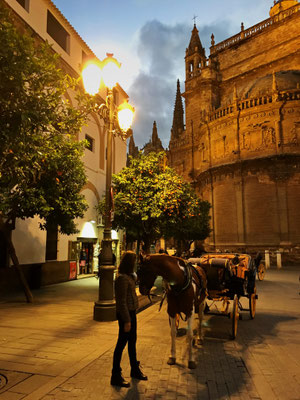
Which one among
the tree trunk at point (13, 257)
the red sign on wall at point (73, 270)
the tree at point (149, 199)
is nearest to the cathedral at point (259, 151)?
the tree at point (149, 199)

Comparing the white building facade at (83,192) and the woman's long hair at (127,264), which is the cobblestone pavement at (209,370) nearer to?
the woman's long hair at (127,264)

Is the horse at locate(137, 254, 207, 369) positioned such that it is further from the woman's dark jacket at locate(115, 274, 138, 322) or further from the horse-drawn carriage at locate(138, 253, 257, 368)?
the woman's dark jacket at locate(115, 274, 138, 322)

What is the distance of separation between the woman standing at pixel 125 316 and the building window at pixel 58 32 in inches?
721

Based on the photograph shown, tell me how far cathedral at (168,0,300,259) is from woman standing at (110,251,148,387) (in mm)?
26569

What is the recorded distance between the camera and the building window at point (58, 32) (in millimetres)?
17784

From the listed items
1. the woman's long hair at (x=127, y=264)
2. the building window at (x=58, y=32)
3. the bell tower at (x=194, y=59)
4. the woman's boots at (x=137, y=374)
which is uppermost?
the bell tower at (x=194, y=59)

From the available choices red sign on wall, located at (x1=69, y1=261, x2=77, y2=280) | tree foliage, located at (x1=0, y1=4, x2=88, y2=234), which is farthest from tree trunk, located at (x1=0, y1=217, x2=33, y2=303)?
red sign on wall, located at (x1=69, y1=261, x2=77, y2=280)

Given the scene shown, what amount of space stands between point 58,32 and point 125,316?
19.7 m

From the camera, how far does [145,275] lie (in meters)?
4.99

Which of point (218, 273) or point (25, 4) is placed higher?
point (25, 4)

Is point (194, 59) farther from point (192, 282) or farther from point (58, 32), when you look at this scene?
point (192, 282)

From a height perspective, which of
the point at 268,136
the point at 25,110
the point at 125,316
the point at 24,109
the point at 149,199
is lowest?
the point at 125,316

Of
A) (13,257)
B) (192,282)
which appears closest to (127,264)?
(192,282)

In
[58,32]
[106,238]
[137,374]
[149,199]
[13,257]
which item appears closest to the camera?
[137,374]
